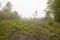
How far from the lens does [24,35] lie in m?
9.91

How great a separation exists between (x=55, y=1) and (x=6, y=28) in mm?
7358

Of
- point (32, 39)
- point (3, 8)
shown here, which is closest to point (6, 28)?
point (32, 39)

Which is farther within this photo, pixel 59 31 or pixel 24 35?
pixel 59 31

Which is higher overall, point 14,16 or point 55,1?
point 55,1

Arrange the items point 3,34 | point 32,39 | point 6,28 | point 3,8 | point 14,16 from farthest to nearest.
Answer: point 3,8, point 14,16, point 6,28, point 3,34, point 32,39

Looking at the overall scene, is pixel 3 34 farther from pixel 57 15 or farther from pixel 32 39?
pixel 57 15

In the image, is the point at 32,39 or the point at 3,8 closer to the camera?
the point at 32,39

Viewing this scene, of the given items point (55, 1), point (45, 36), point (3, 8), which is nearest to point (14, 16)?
point (3, 8)

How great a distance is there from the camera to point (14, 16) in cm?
2325

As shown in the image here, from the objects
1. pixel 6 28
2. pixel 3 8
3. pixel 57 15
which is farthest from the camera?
pixel 3 8

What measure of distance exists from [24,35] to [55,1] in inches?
307

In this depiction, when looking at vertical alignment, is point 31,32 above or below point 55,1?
below

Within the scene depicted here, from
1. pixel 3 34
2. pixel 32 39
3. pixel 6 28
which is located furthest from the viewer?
pixel 6 28

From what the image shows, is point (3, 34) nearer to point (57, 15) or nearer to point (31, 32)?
point (31, 32)
